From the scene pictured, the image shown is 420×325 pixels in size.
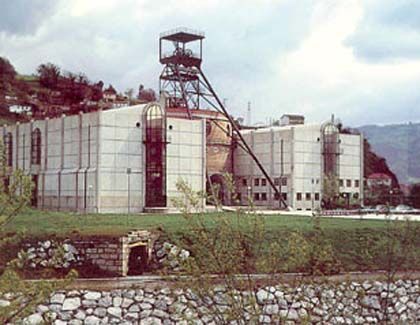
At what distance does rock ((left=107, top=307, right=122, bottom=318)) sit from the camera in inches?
946

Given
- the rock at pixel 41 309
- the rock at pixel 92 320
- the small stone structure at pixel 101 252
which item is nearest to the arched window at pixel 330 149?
the small stone structure at pixel 101 252

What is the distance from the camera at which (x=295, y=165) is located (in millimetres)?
75625

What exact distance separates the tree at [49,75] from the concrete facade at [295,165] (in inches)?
2003

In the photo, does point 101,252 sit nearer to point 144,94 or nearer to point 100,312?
point 100,312

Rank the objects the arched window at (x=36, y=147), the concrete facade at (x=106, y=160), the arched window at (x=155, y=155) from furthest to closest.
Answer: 1. the arched window at (x=36, y=147)
2. the arched window at (x=155, y=155)
3. the concrete facade at (x=106, y=160)

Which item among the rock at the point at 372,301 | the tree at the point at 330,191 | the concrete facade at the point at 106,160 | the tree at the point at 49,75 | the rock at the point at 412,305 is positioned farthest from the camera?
the tree at the point at 49,75

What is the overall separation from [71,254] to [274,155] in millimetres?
50508

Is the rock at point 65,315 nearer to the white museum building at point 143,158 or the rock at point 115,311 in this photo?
the rock at point 115,311

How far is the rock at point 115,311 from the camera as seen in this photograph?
946 inches

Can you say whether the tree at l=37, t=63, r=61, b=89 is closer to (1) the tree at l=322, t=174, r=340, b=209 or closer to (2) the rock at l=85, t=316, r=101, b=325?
(1) the tree at l=322, t=174, r=340, b=209

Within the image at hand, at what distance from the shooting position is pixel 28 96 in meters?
120

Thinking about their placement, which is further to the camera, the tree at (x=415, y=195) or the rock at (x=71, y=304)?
the tree at (x=415, y=195)

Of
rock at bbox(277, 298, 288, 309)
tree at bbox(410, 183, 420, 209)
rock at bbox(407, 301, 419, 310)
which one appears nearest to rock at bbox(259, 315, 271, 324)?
rock at bbox(277, 298, 288, 309)

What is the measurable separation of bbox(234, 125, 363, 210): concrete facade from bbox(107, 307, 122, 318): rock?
50.5m
